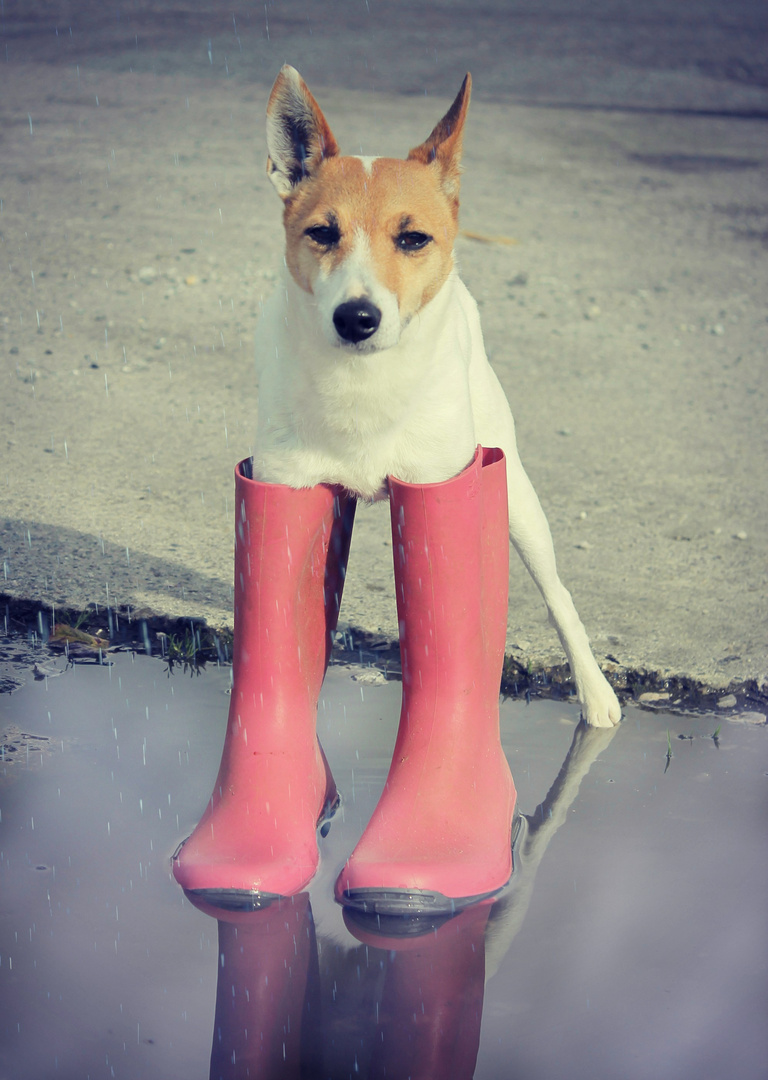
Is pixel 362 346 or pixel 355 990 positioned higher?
pixel 362 346

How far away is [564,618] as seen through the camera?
2.86 meters

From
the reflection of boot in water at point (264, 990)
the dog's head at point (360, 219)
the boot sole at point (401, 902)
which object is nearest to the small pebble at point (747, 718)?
the boot sole at point (401, 902)

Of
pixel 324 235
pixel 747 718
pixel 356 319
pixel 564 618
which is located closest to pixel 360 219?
pixel 324 235

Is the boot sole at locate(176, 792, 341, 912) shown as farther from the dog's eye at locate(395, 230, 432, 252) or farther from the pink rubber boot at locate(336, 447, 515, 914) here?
the dog's eye at locate(395, 230, 432, 252)

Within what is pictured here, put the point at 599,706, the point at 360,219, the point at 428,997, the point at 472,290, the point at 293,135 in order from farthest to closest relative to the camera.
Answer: the point at 472,290 → the point at 599,706 → the point at 293,135 → the point at 360,219 → the point at 428,997

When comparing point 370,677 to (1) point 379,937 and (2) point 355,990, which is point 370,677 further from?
(2) point 355,990

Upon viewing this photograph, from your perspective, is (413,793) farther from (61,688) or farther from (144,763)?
(61,688)

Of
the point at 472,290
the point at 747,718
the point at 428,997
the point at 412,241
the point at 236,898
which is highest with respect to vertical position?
the point at 472,290

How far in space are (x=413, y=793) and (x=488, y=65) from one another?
12668mm

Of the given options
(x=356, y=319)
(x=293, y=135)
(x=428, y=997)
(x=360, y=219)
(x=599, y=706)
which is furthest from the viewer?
(x=599, y=706)

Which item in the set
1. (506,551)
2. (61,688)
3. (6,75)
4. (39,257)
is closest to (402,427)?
(506,551)

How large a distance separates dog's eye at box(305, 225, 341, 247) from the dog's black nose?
195 millimetres

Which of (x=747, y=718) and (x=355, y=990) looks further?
(x=747, y=718)

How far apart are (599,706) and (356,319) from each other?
1.30 m
